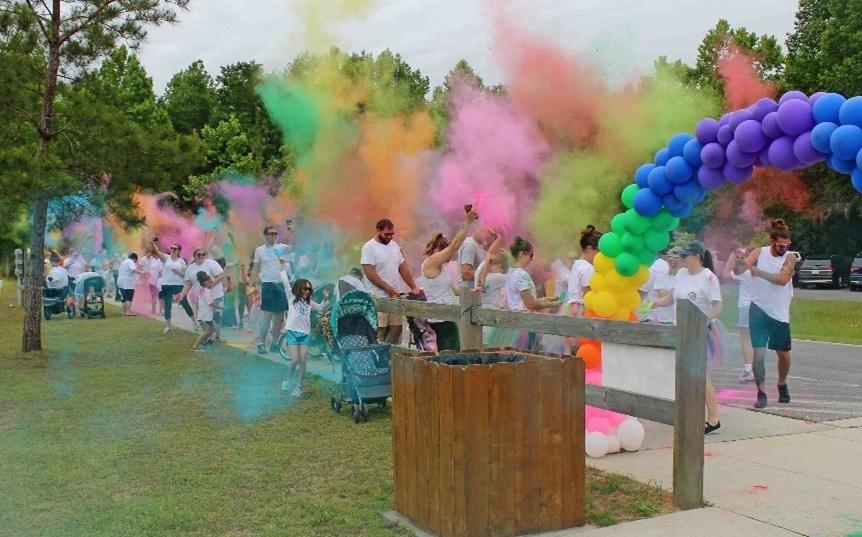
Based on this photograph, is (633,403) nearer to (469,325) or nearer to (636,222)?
(469,325)

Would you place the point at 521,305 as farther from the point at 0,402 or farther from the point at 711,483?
the point at 0,402

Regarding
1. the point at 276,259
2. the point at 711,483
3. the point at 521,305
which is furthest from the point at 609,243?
the point at 276,259

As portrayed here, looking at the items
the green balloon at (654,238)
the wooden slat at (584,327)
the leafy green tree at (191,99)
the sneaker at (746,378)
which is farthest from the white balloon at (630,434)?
the leafy green tree at (191,99)

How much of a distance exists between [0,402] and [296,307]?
3.44m

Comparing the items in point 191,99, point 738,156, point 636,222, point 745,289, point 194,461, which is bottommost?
point 194,461

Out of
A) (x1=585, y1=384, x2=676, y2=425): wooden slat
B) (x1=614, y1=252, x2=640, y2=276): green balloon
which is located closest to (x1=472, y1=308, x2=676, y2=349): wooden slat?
(x1=585, y1=384, x2=676, y2=425): wooden slat

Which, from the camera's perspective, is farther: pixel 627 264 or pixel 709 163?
pixel 627 264

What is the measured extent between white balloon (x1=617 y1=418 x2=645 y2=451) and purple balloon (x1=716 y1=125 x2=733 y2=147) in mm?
2308

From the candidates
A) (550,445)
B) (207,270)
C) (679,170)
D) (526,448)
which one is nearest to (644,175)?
(679,170)

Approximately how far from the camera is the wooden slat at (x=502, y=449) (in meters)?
4.70

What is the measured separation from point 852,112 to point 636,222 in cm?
247

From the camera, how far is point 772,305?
8.85 m

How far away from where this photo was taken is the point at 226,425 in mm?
7957

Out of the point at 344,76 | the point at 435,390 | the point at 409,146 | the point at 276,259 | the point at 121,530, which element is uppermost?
the point at 344,76
